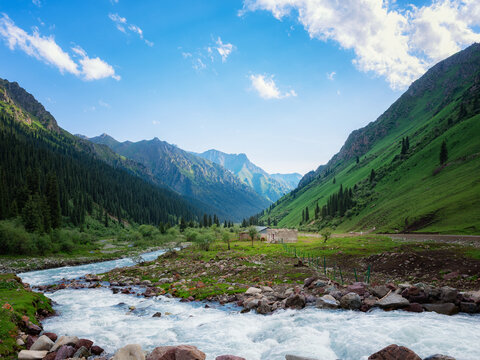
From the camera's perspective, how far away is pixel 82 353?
1362 centimetres

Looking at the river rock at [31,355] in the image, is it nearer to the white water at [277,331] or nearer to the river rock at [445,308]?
the white water at [277,331]

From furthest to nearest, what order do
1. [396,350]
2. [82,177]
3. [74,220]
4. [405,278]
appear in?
[82,177] → [74,220] → [405,278] → [396,350]

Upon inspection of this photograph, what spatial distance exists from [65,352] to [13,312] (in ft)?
21.9

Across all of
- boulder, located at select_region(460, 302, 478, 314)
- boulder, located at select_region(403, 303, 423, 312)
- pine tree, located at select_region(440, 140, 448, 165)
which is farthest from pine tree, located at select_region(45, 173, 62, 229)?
pine tree, located at select_region(440, 140, 448, 165)

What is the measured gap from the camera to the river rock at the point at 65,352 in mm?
12880

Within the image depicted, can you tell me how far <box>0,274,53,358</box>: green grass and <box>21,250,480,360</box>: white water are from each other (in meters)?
1.74

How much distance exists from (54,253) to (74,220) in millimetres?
62713

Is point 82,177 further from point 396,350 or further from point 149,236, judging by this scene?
point 396,350

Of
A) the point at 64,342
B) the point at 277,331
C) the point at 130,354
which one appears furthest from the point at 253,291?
the point at 64,342

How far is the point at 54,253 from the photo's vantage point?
7162cm

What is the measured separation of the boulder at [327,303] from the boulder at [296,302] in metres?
1.25

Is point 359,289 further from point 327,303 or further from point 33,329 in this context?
point 33,329

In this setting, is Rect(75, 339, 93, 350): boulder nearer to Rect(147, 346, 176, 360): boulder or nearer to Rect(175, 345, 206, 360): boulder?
Rect(147, 346, 176, 360): boulder

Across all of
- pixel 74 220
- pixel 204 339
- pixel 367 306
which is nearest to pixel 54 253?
pixel 74 220
